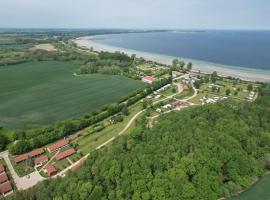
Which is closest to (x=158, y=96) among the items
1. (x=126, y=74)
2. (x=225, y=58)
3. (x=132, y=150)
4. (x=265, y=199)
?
(x=126, y=74)

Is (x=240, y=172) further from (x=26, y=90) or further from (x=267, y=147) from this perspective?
(x=26, y=90)

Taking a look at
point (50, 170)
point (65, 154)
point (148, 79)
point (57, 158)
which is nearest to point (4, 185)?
point (50, 170)

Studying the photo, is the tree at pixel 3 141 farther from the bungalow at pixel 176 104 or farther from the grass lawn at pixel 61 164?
the bungalow at pixel 176 104

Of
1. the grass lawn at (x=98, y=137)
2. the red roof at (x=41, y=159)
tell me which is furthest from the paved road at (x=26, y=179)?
the grass lawn at (x=98, y=137)

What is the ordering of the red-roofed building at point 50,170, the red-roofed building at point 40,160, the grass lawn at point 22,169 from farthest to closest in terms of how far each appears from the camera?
the red-roofed building at point 40,160, the grass lawn at point 22,169, the red-roofed building at point 50,170

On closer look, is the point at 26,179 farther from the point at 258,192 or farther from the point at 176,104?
the point at 176,104

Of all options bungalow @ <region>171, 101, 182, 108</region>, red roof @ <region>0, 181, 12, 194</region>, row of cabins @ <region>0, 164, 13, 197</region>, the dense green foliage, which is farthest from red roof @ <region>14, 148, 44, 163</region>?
bungalow @ <region>171, 101, 182, 108</region>
